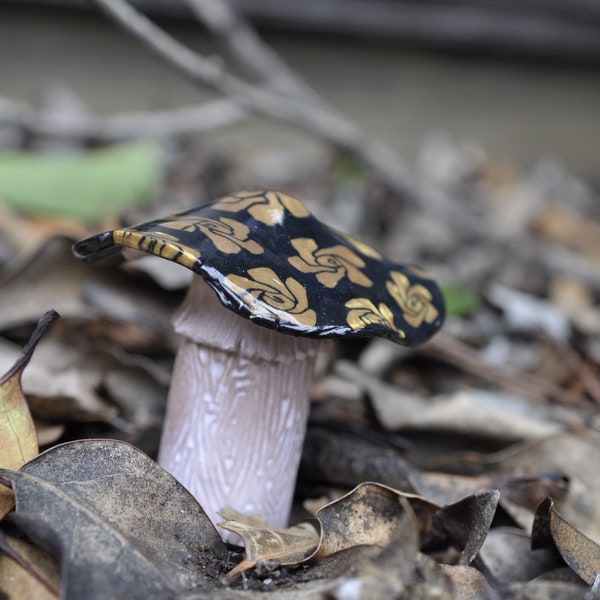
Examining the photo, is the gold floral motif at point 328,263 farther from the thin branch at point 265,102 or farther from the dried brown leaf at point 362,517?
the thin branch at point 265,102

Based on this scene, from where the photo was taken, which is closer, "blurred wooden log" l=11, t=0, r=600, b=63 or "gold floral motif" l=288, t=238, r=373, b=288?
"gold floral motif" l=288, t=238, r=373, b=288

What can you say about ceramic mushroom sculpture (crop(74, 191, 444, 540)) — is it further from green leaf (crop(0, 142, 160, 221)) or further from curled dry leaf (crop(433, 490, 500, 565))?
green leaf (crop(0, 142, 160, 221))

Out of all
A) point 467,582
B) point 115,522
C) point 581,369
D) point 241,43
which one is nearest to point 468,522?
point 467,582

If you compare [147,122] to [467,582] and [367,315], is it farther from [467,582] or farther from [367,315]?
[467,582]

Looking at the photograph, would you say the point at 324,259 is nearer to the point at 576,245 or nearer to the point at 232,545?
the point at 232,545

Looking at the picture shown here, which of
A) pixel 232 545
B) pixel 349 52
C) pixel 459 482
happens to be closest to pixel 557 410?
pixel 459 482

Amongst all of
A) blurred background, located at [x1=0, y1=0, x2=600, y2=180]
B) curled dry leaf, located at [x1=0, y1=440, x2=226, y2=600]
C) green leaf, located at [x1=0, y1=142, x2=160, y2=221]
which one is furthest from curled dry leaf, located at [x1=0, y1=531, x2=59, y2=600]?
blurred background, located at [x1=0, y1=0, x2=600, y2=180]
